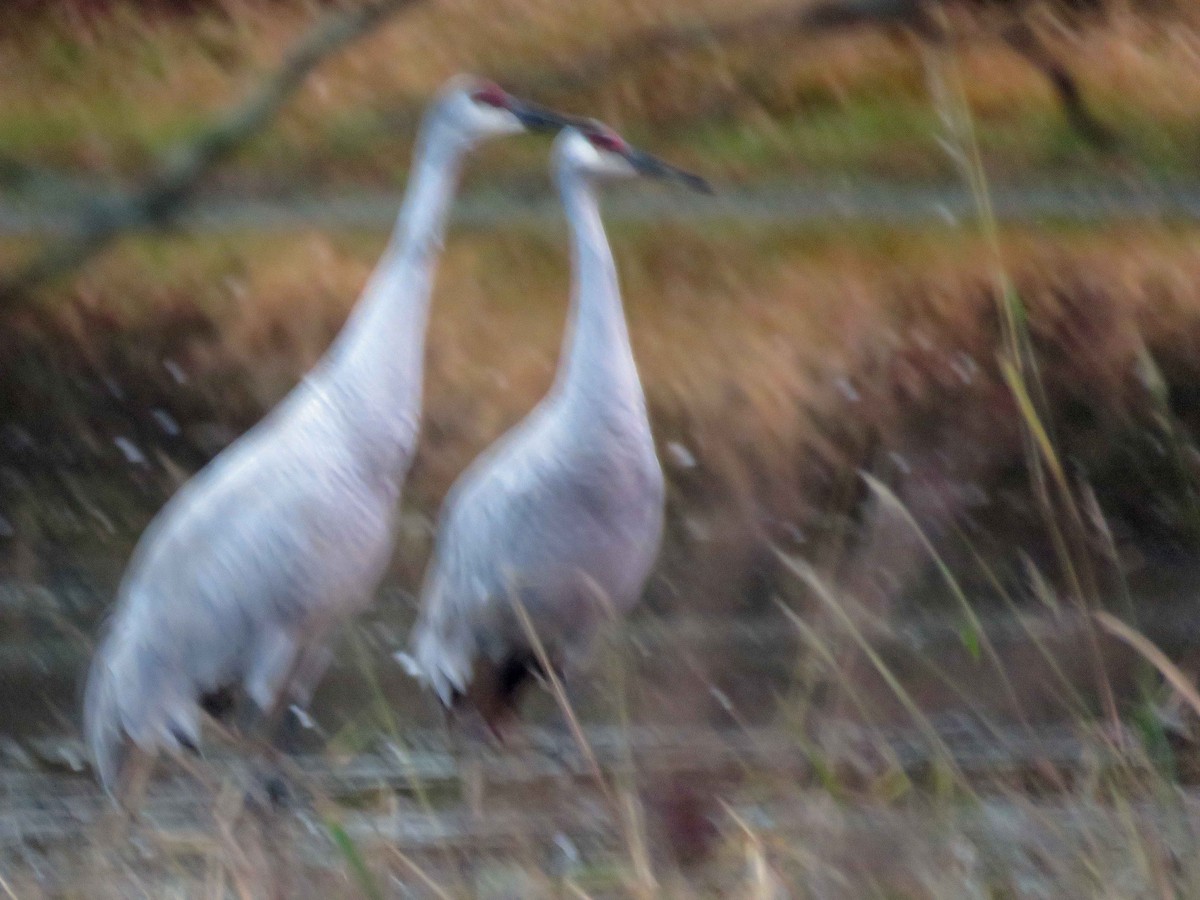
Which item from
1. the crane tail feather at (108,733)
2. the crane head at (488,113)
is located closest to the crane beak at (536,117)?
the crane head at (488,113)

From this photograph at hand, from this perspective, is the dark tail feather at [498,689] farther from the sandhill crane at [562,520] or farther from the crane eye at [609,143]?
the crane eye at [609,143]

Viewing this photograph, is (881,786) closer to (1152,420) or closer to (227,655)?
(227,655)

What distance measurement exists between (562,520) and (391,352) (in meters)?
0.27

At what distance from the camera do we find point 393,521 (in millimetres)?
1965

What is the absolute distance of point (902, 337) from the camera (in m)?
2.33

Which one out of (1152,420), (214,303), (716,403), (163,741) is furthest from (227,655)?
(1152,420)

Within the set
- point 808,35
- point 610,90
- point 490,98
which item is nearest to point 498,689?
point 490,98

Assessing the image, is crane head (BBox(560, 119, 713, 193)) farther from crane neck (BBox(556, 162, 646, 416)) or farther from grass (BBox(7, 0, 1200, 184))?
grass (BBox(7, 0, 1200, 184))

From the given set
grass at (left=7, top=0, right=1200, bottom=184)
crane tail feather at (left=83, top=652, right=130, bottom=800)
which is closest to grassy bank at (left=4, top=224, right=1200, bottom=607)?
grass at (left=7, top=0, right=1200, bottom=184)

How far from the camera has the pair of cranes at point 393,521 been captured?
185 centimetres

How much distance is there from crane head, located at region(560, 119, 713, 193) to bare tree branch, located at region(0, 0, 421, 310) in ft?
1.01

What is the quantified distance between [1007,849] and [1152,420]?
1.45m

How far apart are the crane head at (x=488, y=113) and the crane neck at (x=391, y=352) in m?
0.12

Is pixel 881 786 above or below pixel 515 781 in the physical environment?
above
